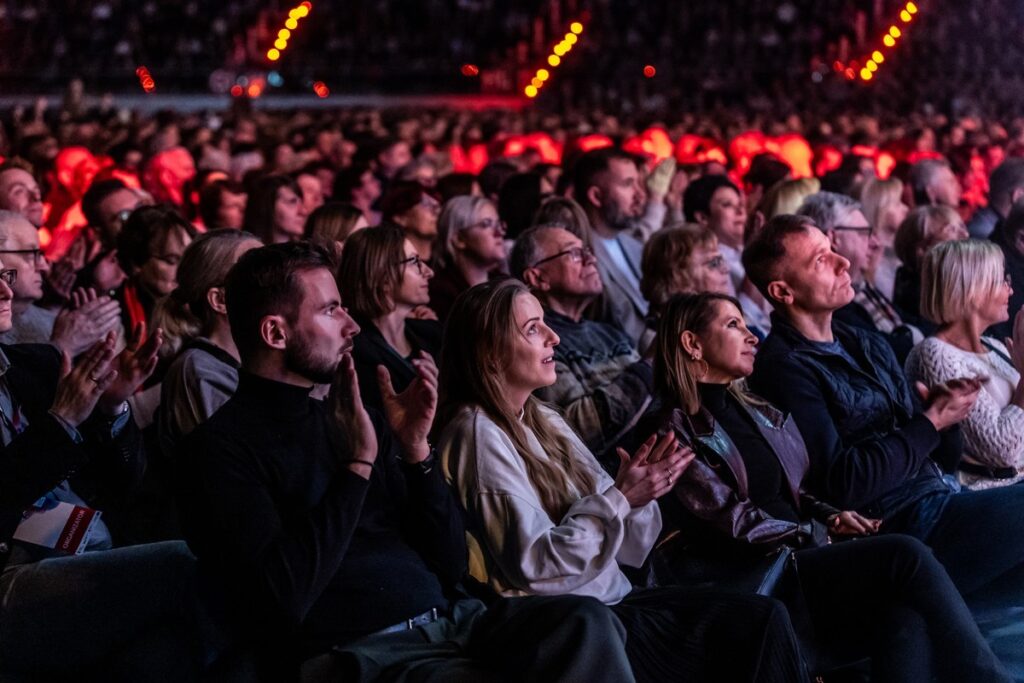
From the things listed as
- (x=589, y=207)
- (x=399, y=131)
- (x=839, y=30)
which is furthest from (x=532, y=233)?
(x=839, y=30)

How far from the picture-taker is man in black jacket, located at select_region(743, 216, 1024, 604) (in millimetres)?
4039

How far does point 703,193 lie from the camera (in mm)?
6723

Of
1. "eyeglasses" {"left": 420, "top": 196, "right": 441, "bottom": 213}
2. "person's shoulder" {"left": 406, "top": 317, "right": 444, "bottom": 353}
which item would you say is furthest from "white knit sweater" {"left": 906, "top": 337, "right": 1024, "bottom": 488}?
"eyeglasses" {"left": 420, "top": 196, "right": 441, "bottom": 213}

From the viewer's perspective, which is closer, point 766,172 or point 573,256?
point 573,256

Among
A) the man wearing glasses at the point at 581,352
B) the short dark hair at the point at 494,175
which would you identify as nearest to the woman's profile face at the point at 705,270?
the man wearing glasses at the point at 581,352

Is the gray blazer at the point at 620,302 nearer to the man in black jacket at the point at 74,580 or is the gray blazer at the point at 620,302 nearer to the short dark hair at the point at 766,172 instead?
the short dark hair at the point at 766,172

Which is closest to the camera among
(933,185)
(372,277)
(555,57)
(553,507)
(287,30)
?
(553,507)

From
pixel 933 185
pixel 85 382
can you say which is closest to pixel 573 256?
pixel 85 382

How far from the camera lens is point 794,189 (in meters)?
6.83

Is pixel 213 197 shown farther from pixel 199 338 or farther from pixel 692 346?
pixel 692 346

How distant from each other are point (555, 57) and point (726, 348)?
72.0 ft

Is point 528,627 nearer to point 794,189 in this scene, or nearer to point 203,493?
point 203,493

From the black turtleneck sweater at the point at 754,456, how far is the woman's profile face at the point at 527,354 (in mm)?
587

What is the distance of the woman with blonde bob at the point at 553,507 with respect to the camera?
10.4ft
